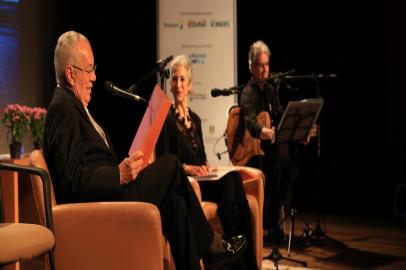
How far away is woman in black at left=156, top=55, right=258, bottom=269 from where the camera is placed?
3.41m

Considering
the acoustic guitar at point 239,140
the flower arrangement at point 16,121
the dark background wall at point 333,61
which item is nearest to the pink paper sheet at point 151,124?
the flower arrangement at point 16,121

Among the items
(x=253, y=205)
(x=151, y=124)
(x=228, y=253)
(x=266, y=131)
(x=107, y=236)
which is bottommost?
(x=228, y=253)

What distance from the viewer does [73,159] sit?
8.28 ft

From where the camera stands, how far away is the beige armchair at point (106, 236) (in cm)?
241

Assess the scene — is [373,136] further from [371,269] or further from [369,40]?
[371,269]

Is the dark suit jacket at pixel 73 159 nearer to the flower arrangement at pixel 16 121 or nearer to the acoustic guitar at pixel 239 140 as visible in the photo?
the flower arrangement at pixel 16 121

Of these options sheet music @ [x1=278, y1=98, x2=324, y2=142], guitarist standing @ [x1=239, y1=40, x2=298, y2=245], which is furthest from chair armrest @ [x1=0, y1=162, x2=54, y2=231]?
guitarist standing @ [x1=239, y1=40, x2=298, y2=245]

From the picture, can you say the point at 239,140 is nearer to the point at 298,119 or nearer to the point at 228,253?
the point at 298,119

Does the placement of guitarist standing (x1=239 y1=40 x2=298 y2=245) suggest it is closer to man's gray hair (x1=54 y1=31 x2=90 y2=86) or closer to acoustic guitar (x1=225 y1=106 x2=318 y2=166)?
acoustic guitar (x1=225 y1=106 x2=318 y2=166)

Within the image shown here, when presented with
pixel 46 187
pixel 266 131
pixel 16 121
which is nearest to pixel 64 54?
pixel 46 187

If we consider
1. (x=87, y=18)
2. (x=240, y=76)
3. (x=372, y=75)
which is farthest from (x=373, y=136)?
(x=87, y=18)

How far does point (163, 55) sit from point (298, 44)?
4.66 ft

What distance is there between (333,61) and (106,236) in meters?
4.14

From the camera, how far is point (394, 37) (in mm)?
5930
